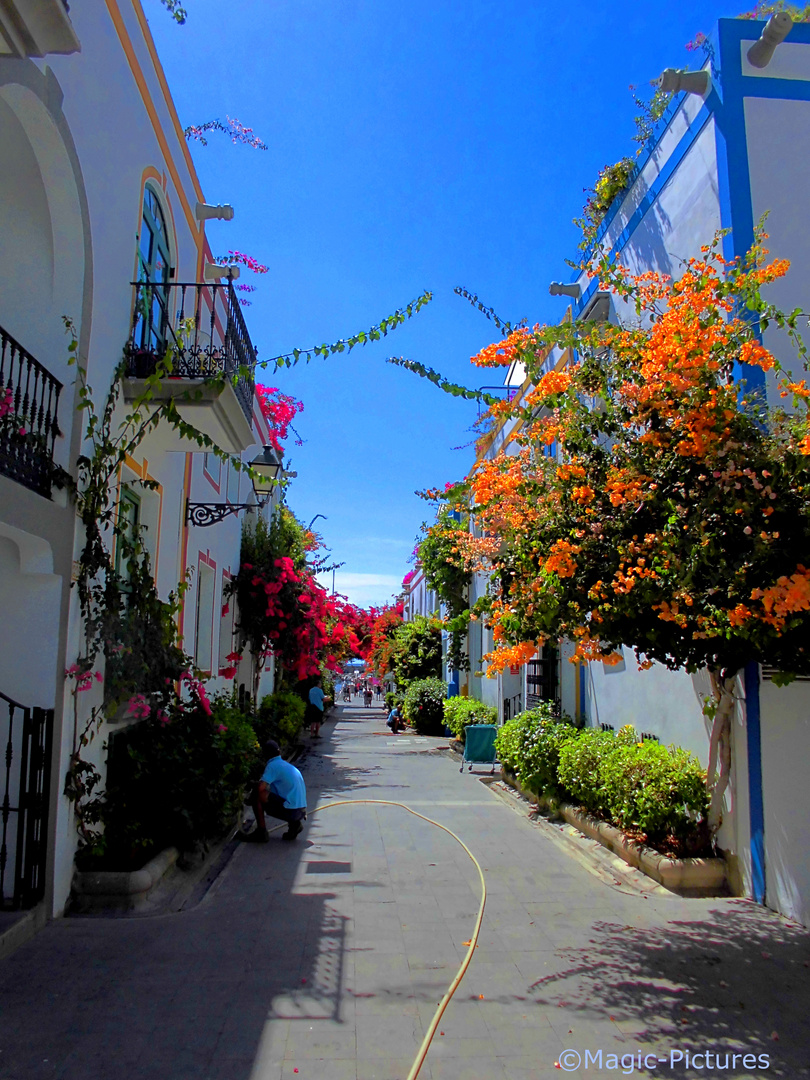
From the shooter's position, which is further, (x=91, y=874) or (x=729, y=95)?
(x=729, y=95)

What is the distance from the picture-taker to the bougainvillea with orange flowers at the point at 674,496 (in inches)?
198

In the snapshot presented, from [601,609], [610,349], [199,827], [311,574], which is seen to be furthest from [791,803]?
[311,574]

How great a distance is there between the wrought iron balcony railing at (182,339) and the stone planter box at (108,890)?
4.19m

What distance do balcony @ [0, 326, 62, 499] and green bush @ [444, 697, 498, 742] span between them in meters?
13.6

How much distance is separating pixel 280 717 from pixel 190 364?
38.1 feet

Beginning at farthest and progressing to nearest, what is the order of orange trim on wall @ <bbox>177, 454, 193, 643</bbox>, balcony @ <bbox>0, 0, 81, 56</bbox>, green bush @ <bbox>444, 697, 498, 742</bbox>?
green bush @ <bbox>444, 697, 498, 742</bbox> → orange trim on wall @ <bbox>177, 454, 193, 643</bbox> → balcony @ <bbox>0, 0, 81, 56</bbox>

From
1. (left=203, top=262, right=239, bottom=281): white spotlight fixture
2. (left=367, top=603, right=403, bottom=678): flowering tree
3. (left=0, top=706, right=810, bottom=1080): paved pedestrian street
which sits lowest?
(left=0, top=706, right=810, bottom=1080): paved pedestrian street

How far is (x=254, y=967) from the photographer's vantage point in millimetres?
5254

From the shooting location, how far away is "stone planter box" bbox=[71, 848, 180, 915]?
20.9 feet

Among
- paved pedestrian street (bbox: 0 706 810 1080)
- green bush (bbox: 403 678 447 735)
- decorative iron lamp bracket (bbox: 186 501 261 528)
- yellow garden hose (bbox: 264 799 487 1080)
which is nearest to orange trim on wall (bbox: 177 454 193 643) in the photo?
decorative iron lamp bracket (bbox: 186 501 261 528)

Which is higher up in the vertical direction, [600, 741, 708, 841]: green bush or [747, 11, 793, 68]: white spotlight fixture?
[747, 11, 793, 68]: white spotlight fixture

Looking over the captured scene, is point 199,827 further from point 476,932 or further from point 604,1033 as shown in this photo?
point 604,1033

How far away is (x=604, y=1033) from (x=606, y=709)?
231 inches

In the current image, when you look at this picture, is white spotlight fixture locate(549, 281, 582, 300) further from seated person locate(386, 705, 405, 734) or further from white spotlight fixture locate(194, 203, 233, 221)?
seated person locate(386, 705, 405, 734)
